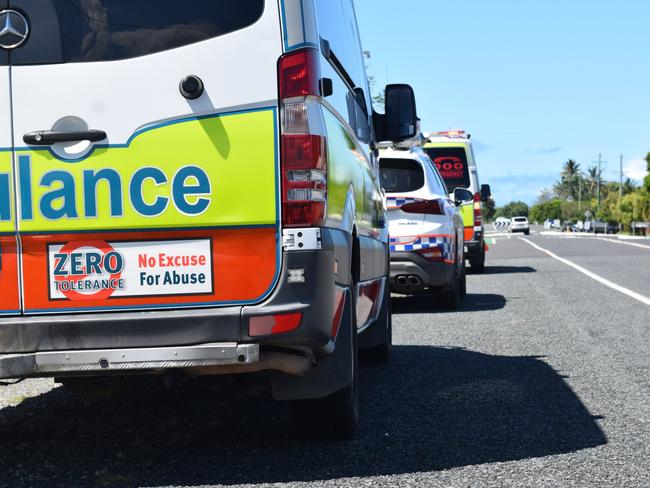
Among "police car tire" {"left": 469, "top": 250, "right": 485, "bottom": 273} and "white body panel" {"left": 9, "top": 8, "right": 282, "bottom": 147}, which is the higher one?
"white body panel" {"left": 9, "top": 8, "right": 282, "bottom": 147}

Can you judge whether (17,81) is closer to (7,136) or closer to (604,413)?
(7,136)

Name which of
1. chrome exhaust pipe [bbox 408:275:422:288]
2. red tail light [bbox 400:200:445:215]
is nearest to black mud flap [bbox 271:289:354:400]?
chrome exhaust pipe [bbox 408:275:422:288]

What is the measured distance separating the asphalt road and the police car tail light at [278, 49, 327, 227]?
113cm

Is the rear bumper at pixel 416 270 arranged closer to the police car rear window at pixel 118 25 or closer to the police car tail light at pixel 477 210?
the police car rear window at pixel 118 25

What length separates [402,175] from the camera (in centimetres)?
1200

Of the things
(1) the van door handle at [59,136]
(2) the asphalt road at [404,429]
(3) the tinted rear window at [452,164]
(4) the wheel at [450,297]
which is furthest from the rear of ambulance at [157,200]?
(3) the tinted rear window at [452,164]

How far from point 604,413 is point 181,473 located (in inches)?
99.0

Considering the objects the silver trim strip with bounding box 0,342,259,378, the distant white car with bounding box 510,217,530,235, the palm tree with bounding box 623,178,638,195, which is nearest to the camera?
the silver trim strip with bounding box 0,342,259,378

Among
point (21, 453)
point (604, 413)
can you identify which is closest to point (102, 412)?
point (21, 453)

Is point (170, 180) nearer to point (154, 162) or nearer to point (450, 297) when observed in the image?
point (154, 162)

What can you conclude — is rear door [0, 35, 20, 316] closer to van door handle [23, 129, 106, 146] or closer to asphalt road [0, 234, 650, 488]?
van door handle [23, 129, 106, 146]

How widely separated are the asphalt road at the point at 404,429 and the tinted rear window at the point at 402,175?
2.94 metres

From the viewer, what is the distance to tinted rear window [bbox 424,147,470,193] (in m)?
20.5

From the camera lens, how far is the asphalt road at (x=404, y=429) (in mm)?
4695
